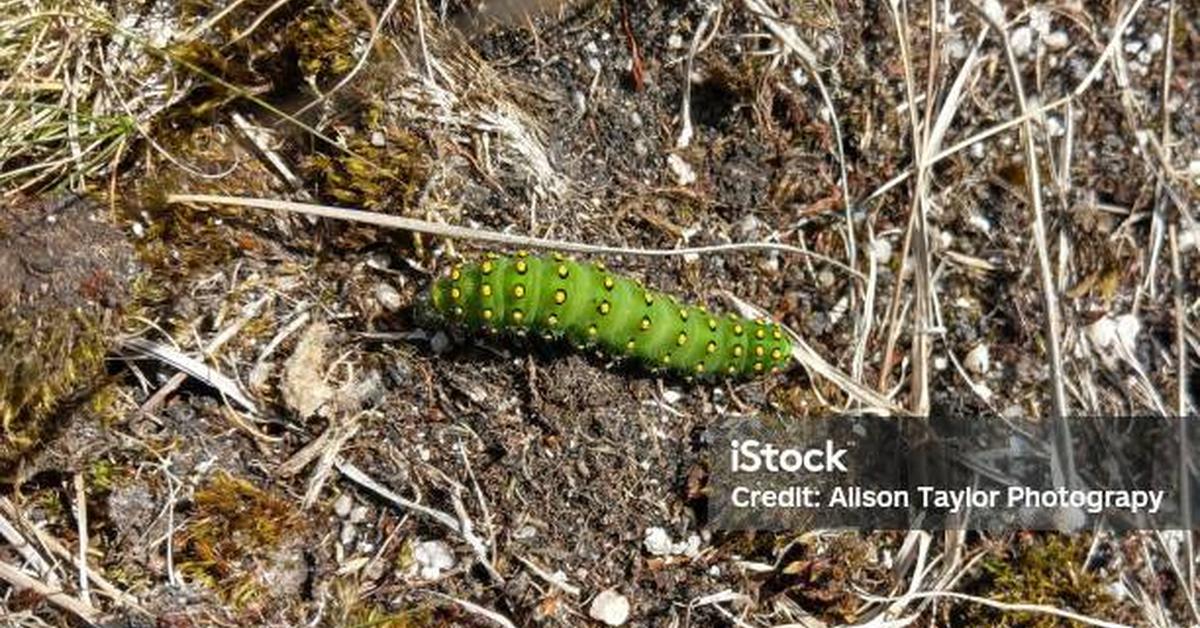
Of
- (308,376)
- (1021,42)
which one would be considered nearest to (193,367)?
(308,376)

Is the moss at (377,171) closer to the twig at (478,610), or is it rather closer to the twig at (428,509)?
the twig at (428,509)

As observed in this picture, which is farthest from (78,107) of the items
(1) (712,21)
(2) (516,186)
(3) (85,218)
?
(1) (712,21)

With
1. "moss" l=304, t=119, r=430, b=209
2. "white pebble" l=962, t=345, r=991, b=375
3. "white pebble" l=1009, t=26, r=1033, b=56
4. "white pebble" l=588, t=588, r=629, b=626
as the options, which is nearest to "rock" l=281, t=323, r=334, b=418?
"moss" l=304, t=119, r=430, b=209

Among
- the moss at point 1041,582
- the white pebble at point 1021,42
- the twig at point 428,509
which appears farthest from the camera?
the white pebble at point 1021,42

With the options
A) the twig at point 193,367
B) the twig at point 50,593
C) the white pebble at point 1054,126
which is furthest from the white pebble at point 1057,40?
the twig at point 50,593

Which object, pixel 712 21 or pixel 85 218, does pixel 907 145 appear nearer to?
pixel 712 21

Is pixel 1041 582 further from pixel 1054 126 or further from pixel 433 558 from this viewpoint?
pixel 433 558
